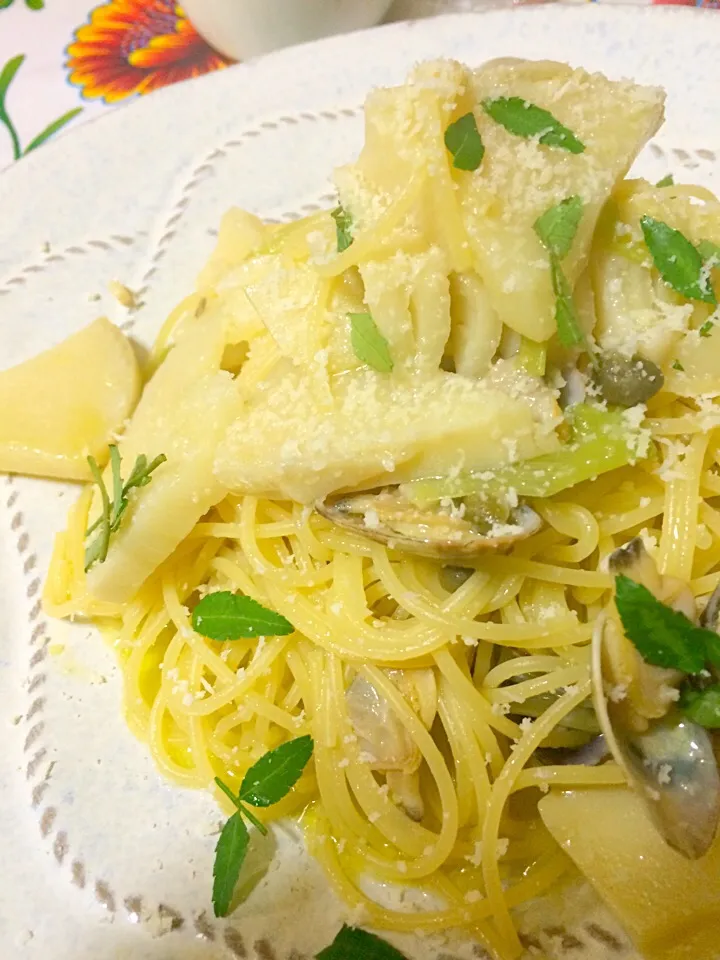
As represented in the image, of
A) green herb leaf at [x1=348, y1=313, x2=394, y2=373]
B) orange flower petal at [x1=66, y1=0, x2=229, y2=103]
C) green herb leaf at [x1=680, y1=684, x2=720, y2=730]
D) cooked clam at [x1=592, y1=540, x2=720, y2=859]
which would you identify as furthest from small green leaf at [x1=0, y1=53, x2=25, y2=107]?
green herb leaf at [x1=680, y1=684, x2=720, y2=730]

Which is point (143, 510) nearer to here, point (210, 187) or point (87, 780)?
point (87, 780)

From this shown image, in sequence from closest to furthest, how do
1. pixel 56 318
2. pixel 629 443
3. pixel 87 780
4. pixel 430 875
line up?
pixel 629 443, pixel 430 875, pixel 87 780, pixel 56 318

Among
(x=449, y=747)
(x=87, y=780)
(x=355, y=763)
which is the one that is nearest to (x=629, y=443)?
(x=449, y=747)

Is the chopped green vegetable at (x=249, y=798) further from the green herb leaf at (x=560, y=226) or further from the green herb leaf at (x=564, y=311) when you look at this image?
the green herb leaf at (x=560, y=226)

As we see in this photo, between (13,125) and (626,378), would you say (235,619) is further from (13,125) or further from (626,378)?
(13,125)

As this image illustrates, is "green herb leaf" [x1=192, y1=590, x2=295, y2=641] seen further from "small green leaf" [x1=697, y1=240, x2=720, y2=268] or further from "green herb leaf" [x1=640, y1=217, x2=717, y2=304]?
"small green leaf" [x1=697, y1=240, x2=720, y2=268]

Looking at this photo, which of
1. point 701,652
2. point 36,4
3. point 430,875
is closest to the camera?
point 701,652
